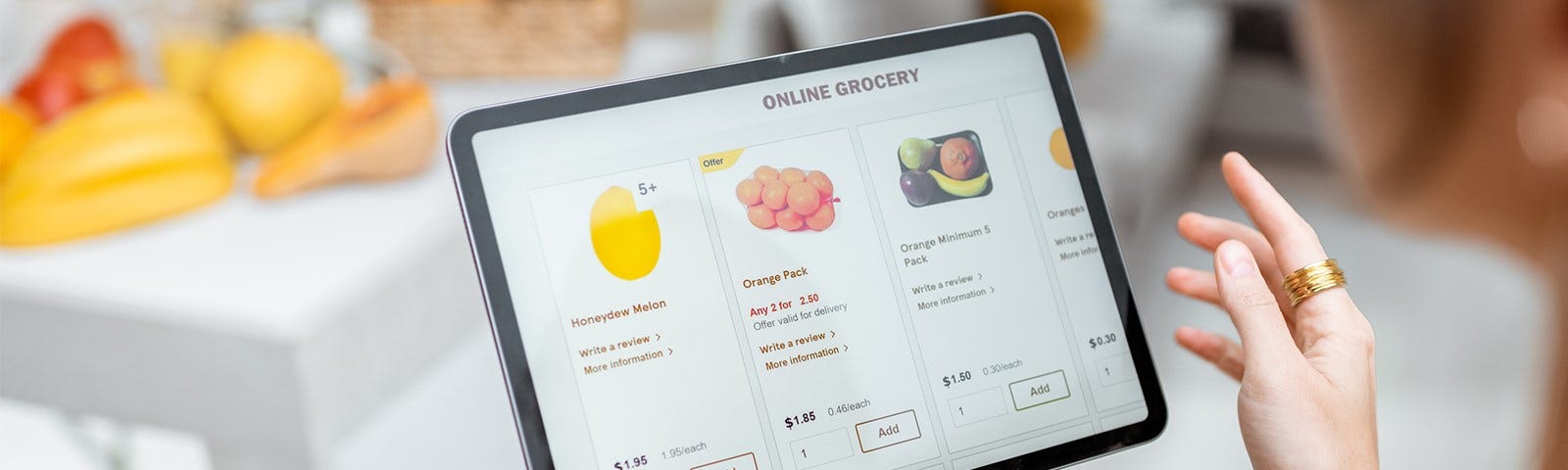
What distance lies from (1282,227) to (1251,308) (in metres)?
0.06

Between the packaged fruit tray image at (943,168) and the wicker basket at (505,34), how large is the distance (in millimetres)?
544

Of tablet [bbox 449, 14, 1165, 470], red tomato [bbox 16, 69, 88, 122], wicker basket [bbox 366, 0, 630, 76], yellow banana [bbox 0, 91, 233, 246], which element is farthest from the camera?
wicker basket [bbox 366, 0, 630, 76]

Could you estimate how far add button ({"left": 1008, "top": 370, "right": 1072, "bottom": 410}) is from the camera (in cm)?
45

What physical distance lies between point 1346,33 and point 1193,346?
44cm

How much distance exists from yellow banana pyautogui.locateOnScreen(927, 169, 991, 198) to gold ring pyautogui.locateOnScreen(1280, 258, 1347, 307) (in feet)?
0.48

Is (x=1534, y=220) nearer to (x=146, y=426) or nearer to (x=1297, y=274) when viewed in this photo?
(x=1297, y=274)

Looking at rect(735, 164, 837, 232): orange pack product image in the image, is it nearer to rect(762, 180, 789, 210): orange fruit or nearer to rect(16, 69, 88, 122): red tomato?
rect(762, 180, 789, 210): orange fruit

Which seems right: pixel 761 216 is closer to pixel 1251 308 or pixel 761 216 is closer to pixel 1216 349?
pixel 1251 308

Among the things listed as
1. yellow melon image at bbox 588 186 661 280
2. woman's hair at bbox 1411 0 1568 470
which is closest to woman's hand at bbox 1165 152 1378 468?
yellow melon image at bbox 588 186 661 280

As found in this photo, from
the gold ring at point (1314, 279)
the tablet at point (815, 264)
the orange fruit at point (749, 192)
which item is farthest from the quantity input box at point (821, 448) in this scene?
the gold ring at point (1314, 279)

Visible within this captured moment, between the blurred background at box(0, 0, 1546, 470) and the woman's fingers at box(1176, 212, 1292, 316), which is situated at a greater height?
the blurred background at box(0, 0, 1546, 470)

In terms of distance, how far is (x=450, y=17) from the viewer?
36.7 inches

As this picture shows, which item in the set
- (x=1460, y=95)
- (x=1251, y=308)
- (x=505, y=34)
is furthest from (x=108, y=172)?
(x=1460, y=95)

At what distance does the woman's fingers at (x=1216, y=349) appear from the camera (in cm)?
61
